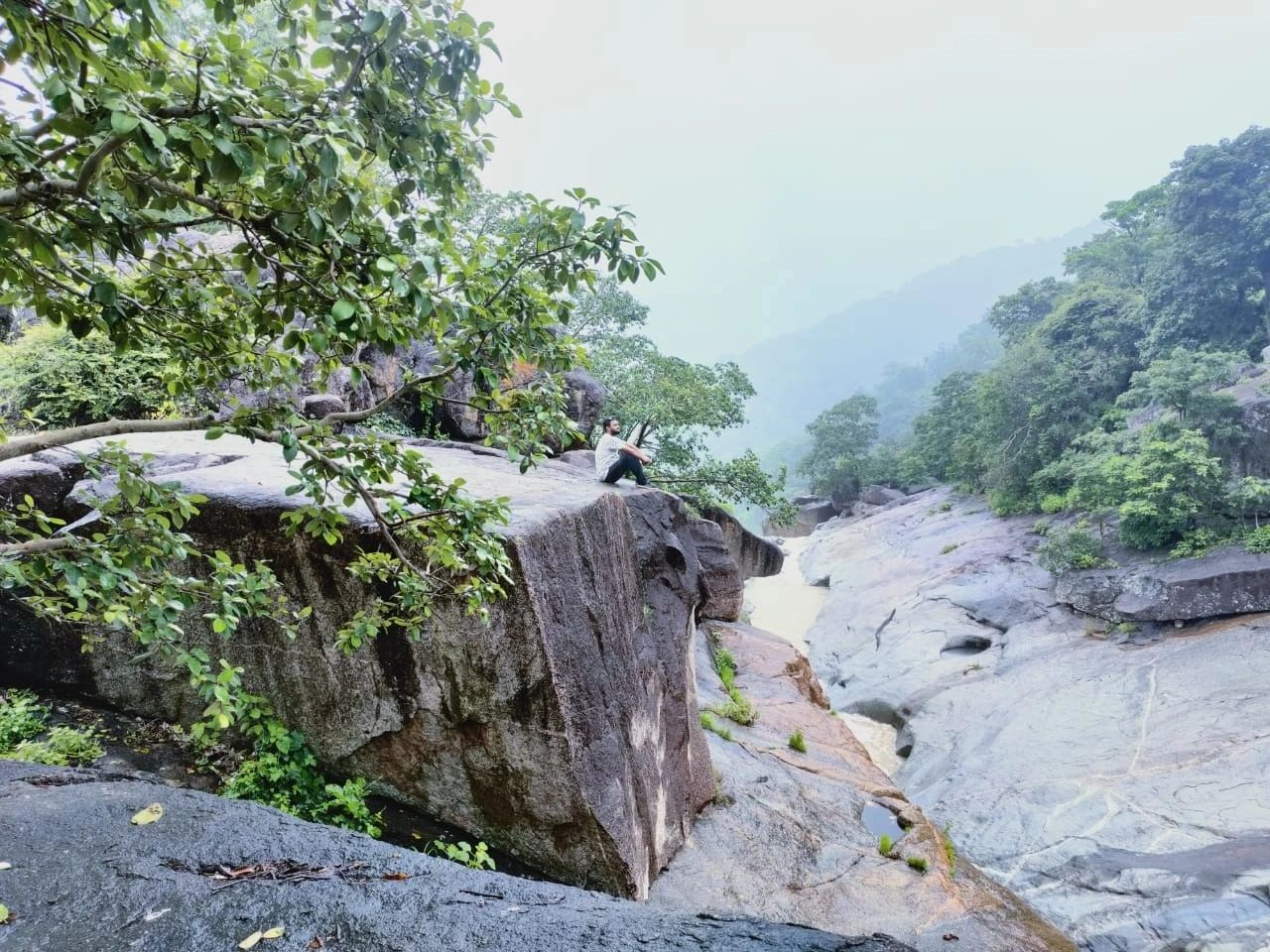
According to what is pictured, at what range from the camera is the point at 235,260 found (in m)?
2.83

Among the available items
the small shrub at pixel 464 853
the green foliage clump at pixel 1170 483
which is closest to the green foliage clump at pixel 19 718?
the small shrub at pixel 464 853

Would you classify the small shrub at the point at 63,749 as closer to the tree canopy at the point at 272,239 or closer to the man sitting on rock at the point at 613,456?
the tree canopy at the point at 272,239

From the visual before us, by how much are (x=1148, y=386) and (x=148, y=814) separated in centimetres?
2164

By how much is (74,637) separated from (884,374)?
122 meters

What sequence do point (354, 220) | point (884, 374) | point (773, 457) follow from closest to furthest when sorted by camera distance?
point (354, 220) → point (773, 457) → point (884, 374)

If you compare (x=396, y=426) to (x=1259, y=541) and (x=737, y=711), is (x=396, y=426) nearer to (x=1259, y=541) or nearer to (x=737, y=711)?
(x=737, y=711)

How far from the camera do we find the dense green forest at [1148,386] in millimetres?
16203

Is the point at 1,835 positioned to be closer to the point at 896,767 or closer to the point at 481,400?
the point at 481,400

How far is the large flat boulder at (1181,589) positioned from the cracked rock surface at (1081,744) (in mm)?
380

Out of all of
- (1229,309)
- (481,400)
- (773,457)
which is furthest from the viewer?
(773,457)

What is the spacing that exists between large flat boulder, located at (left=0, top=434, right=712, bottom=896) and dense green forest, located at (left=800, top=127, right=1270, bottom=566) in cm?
1650

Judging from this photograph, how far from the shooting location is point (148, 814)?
11.7 ft

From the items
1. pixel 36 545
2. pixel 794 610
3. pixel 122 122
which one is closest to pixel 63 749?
pixel 36 545

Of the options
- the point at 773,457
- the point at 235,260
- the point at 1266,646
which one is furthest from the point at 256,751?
the point at 773,457
